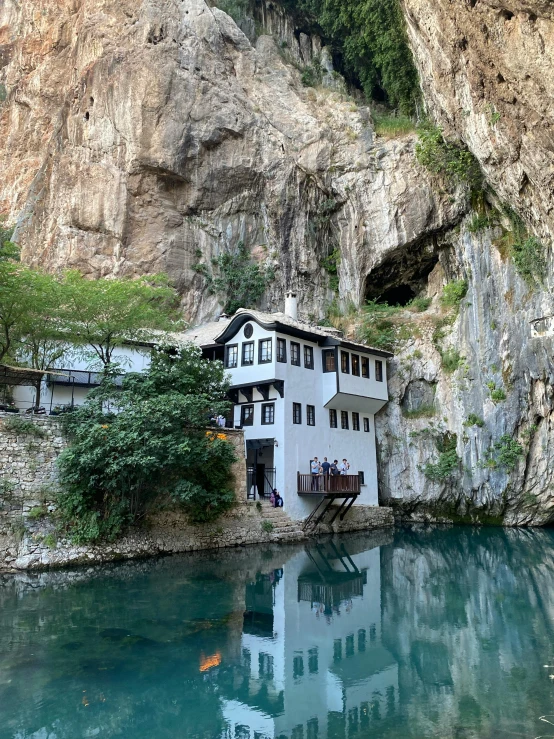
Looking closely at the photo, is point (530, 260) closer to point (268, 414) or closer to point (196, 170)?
point (268, 414)

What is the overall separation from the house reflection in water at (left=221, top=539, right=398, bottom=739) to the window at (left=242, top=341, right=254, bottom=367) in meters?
12.1

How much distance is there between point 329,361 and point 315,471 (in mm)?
5785

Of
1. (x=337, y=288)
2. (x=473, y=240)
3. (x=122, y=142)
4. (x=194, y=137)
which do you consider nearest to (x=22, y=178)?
(x=122, y=142)

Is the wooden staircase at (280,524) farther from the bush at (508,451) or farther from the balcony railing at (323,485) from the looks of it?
the bush at (508,451)

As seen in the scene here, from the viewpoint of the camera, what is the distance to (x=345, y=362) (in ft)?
96.3

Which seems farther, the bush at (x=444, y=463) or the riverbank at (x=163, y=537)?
the bush at (x=444, y=463)

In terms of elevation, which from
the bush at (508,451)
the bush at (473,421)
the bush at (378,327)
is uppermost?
the bush at (378,327)

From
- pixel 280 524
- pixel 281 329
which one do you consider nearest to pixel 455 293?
pixel 281 329

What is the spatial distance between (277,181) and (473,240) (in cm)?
1401

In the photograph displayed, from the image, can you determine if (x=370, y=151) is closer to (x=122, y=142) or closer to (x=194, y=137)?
(x=194, y=137)

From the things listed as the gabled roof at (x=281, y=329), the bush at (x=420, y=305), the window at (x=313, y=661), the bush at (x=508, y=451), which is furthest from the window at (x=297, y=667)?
the bush at (x=420, y=305)

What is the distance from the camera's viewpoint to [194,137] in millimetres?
37125

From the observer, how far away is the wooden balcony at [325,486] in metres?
25.9

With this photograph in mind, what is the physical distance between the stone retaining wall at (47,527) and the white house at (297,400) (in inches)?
170
